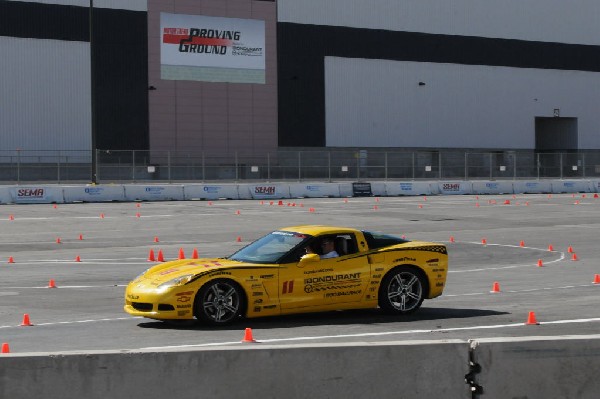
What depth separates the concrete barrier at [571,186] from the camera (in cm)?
6125

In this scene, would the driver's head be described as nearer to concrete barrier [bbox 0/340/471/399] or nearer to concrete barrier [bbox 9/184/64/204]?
concrete barrier [bbox 0/340/471/399]

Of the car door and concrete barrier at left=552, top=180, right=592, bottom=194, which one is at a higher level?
concrete barrier at left=552, top=180, right=592, bottom=194

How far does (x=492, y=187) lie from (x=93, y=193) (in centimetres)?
2387

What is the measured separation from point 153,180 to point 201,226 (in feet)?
68.5

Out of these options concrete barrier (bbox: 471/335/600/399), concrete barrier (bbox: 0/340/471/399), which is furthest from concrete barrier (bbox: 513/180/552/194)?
concrete barrier (bbox: 0/340/471/399)

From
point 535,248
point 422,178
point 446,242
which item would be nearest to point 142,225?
point 446,242

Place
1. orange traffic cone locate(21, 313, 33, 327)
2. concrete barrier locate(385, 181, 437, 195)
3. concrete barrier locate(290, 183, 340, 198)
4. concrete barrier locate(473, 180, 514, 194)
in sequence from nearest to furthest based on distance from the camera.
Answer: orange traffic cone locate(21, 313, 33, 327) < concrete barrier locate(290, 183, 340, 198) < concrete barrier locate(385, 181, 437, 195) < concrete barrier locate(473, 180, 514, 194)

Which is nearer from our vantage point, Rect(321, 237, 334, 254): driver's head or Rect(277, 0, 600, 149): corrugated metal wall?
Rect(321, 237, 334, 254): driver's head

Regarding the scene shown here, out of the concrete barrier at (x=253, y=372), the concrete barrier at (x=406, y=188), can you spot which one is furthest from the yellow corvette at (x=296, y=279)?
the concrete barrier at (x=406, y=188)

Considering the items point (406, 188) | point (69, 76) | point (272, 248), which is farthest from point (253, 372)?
point (69, 76)

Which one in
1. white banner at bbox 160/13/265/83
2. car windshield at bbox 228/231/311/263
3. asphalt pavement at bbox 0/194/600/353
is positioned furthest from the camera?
white banner at bbox 160/13/265/83

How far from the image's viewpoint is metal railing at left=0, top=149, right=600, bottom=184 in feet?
176

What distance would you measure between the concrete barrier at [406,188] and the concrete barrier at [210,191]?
9.58 metres

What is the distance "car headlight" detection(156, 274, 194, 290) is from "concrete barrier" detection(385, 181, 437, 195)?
145 feet
